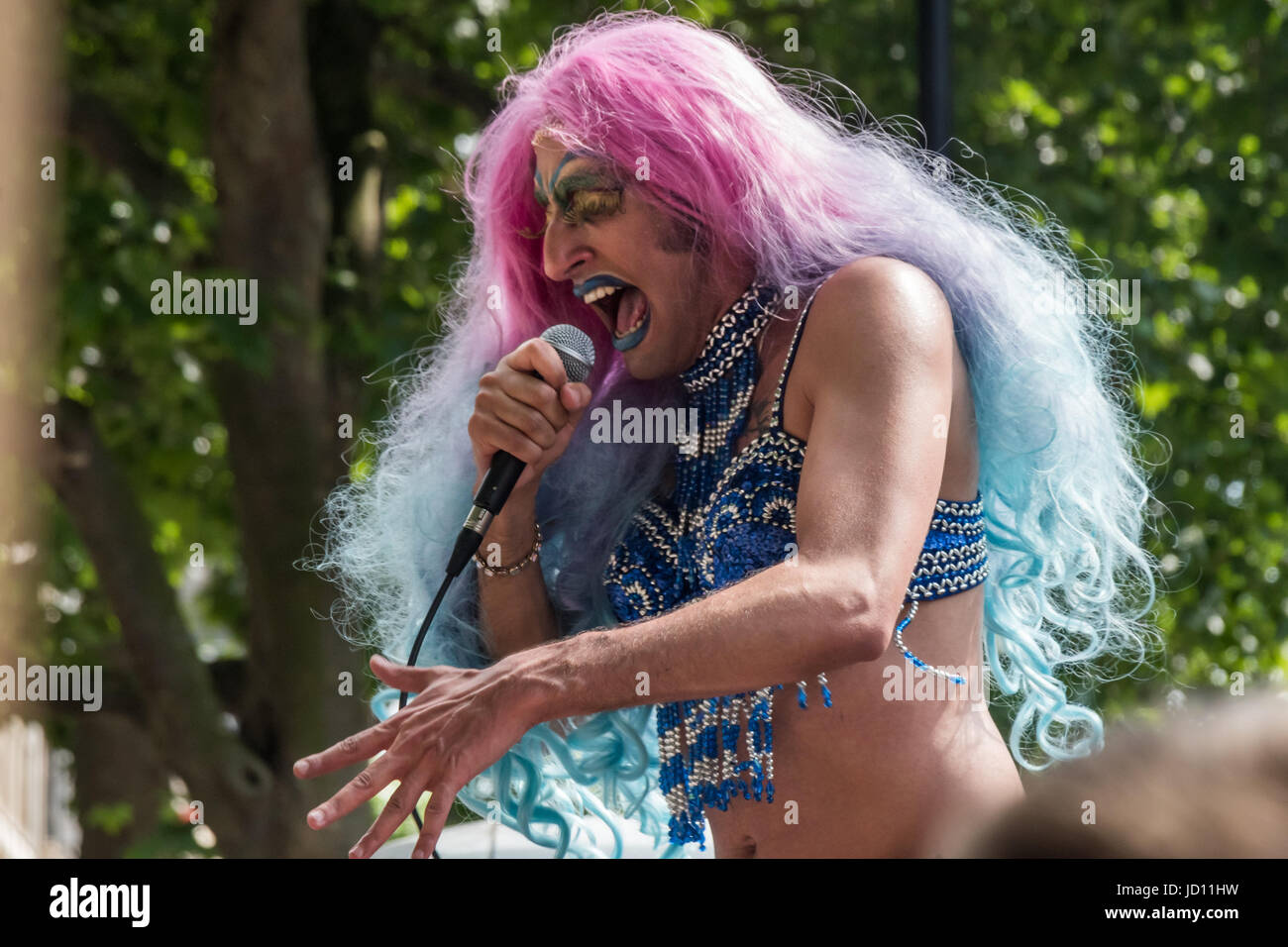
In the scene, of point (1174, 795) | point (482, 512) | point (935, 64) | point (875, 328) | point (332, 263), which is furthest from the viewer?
point (332, 263)

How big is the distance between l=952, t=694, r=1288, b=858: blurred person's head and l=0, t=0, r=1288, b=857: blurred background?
334 centimetres

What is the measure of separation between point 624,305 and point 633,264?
0.07 meters

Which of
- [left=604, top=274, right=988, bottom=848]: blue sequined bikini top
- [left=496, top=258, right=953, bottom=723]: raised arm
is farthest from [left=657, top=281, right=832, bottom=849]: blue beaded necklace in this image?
[left=496, top=258, right=953, bottom=723]: raised arm

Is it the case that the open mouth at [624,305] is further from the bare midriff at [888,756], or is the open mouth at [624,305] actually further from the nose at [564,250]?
the bare midriff at [888,756]

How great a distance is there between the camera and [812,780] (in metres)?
1.67

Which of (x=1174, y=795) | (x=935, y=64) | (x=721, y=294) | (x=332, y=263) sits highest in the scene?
(x=332, y=263)

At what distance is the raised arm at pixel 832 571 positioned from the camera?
4.31 ft

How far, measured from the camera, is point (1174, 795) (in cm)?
61

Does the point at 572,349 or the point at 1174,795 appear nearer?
the point at 1174,795

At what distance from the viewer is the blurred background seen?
160 inches

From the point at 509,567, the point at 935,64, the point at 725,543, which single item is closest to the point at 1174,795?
the point at 725,543

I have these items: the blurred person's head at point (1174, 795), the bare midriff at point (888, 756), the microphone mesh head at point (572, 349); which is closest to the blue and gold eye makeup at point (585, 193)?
the microphone mesh head at point (572, 349)

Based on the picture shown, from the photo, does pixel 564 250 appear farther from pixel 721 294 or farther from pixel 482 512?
pixel 482 512
